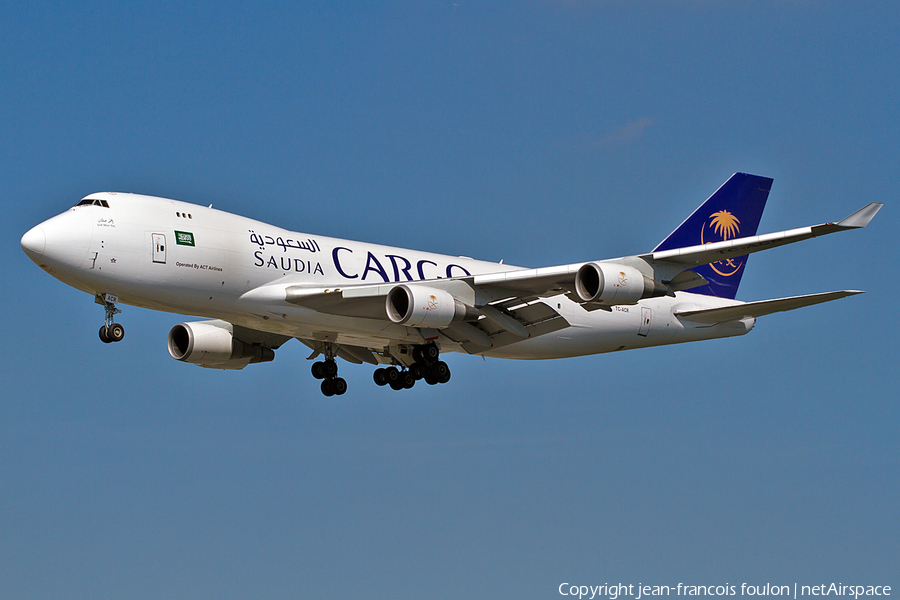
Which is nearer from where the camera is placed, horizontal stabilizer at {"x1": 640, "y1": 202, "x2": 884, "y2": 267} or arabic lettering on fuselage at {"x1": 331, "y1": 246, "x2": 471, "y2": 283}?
horizontal stabilizer at {"x1": 640, "y1": 202, "x2": 884, "y2": 267}

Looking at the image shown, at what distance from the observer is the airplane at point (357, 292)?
25766 millimetres

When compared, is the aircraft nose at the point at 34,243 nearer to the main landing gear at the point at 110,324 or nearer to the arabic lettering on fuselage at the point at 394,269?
the main landing gear at the point at 110,324

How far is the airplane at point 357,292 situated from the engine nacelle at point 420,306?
3cm

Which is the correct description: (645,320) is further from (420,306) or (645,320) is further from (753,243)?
(420,306)

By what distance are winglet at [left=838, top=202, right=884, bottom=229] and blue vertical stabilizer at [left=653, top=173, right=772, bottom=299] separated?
13.9m

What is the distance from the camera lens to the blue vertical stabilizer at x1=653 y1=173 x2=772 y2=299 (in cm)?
3734

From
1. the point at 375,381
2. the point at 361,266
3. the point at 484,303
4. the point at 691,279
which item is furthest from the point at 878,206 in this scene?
the point at 375,381

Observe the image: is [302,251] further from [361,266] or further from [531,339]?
[531,339]

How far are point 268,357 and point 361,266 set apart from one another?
6.12 metres

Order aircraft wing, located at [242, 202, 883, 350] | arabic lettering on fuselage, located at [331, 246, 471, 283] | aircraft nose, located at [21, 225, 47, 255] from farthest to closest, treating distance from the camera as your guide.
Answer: arabic lettering on fuselage, located at [331, 246, 471, 283]
aircraft wing, located at [242, 202, 883, 350]
aircraft nose, located at [21, 225, 47, 255]

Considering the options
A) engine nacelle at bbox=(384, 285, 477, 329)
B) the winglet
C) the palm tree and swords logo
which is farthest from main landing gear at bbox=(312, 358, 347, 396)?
the winglet

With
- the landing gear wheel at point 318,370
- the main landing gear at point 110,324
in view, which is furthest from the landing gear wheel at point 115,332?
the landing gear wheel at point 318,370

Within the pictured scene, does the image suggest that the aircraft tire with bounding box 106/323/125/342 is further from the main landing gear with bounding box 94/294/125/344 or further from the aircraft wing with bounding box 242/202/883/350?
the aircraft wing with bounding box 242/202/883/350

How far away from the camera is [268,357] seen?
33938 millimetres
